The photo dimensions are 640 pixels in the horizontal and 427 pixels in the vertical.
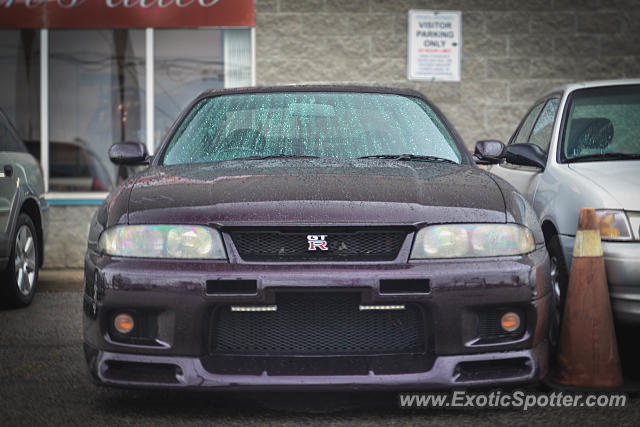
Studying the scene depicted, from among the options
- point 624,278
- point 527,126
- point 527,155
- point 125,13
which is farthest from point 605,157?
point 125,13

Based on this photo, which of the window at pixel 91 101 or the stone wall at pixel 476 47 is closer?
the stone wall at pixel 476 47

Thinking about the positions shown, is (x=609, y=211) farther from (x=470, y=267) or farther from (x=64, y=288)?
(x=64, y=288)

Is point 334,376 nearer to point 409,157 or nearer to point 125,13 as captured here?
point 409,157

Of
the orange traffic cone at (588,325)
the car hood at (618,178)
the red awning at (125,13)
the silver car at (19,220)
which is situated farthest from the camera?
the red awning at (125,13)

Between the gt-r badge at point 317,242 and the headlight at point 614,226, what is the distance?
70.4 inches

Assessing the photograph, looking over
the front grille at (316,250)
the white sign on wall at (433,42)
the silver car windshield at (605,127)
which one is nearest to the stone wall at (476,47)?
the white sign on wall at (433,42)

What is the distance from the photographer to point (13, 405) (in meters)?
4.34

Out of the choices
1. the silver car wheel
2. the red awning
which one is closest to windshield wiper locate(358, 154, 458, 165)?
the silver car wheel

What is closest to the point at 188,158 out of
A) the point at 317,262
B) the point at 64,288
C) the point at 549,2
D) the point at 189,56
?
the point at 317,262

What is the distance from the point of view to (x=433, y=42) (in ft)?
35.7

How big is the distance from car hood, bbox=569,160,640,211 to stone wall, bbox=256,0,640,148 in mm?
5307

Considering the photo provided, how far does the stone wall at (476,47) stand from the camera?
424 inches

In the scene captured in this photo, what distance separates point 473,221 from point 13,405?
2.20 m

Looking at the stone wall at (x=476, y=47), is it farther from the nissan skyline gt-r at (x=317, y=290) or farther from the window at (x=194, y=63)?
the nissan skyline gt-r at (x=317, y=290)
